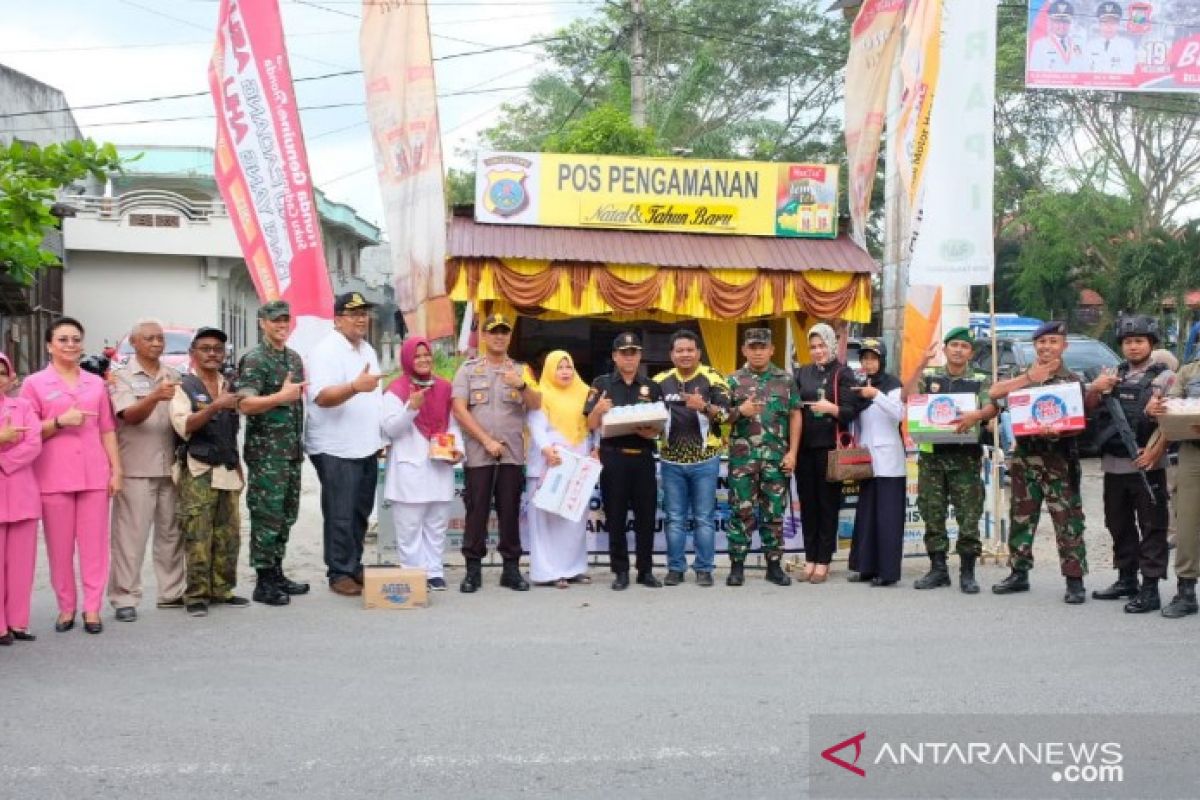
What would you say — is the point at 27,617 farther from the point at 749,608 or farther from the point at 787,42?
the point at 787,42

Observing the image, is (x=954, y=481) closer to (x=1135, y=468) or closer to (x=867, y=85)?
(x=1135, y=468)

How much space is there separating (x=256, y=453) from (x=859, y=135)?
313 inches

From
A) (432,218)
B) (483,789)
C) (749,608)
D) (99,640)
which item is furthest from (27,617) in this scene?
(432,218)

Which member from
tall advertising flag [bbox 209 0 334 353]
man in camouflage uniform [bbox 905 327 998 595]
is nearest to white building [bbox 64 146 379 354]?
A: tall advertising flag [bbox 209 0 334 353]

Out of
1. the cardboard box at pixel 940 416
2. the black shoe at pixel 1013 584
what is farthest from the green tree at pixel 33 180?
the black shoe at pixel 1013 584

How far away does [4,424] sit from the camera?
20.4 feet

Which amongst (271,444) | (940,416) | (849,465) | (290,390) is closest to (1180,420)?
(940,416)

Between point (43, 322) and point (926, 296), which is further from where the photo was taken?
point (43, 322)

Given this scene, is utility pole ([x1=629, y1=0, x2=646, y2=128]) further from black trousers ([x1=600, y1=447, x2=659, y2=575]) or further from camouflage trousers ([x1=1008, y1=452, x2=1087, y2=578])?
camouflage trousers ([x1=1008, y1=452, x2=1087, y2=578])

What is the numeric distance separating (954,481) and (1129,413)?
3.92ft

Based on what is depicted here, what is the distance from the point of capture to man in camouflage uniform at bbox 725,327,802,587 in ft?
26.8

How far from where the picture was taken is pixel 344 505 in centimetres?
786

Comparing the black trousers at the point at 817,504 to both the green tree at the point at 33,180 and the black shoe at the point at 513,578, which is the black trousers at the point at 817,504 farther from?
the green tree at the point at 33,180

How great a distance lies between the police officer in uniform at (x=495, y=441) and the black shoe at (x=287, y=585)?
0.88 metres
